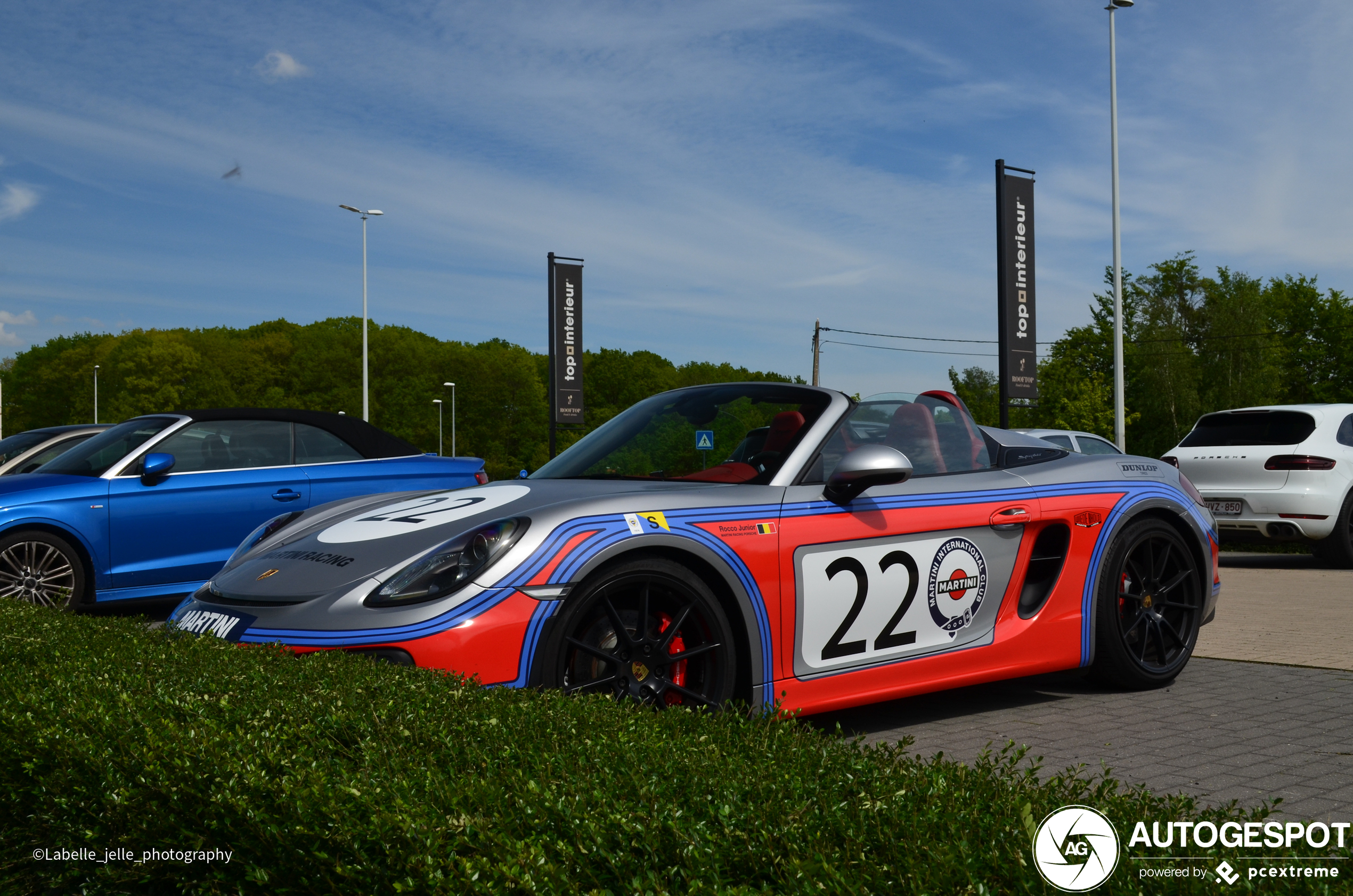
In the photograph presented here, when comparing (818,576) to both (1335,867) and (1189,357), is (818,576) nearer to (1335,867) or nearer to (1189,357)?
(1335,867)

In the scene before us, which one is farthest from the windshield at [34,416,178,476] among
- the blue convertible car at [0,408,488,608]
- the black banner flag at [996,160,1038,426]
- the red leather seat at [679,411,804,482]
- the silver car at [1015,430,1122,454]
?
the black banner flag at [996,160,1038,426]

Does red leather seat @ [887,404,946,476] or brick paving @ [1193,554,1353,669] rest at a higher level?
red leather seat @ [887,404,946,476]

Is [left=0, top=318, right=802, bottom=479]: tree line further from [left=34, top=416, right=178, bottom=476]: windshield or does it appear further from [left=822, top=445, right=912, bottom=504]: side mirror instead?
[left=822, top=445, right=912, bottom=504]: side mirror

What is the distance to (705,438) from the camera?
4.90 m

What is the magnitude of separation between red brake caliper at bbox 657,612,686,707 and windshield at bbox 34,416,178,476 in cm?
579

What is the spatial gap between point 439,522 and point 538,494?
0.41 metres

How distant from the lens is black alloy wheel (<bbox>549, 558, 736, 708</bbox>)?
3.69 metres

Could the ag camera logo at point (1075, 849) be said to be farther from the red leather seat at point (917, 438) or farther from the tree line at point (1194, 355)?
the tree line at point (1194, 355)

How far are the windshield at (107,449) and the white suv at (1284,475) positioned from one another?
9305mm

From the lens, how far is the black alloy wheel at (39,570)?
24.9 ft

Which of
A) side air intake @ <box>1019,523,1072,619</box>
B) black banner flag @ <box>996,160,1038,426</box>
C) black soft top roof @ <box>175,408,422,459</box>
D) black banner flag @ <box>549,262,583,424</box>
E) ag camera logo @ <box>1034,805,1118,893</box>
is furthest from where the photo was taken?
black banner flag @ <box>549,262,583,424</box>

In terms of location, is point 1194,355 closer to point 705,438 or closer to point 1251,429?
point 1251,429

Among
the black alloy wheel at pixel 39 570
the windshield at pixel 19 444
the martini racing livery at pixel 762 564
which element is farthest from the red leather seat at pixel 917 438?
the windshield at pixel 19 444

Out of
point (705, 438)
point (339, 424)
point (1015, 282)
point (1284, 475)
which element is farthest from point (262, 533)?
point (1015, 282)
